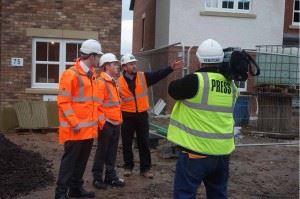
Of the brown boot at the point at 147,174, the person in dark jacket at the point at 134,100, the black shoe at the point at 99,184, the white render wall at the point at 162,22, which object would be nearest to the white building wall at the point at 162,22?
the white render wall at the point at 162,22

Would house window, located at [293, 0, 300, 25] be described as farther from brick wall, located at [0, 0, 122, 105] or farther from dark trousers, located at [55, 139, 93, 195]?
dark trousers, located at [55, 139, 93, 195]

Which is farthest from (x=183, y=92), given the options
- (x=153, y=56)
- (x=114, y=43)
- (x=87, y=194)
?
(x=114, y=43)

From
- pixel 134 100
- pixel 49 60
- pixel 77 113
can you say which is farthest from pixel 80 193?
pixel 49 60

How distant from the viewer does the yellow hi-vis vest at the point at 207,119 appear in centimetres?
459

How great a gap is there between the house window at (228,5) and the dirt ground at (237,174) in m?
7.43

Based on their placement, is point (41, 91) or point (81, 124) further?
point (41, 91)

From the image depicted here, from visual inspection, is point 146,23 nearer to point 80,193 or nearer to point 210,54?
point 80,193

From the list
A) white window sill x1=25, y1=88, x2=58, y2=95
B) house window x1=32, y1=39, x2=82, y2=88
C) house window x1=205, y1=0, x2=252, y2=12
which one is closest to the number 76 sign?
house window x1=32, y1=39, x2=82, y2=88

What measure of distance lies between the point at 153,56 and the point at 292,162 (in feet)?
12.7

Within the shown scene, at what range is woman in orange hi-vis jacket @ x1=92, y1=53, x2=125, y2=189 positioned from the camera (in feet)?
23.8

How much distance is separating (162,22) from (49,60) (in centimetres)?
589

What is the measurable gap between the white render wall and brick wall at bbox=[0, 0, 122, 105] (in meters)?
3.56

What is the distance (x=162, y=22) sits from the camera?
62.6 ft

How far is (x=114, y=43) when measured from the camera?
14883mm
